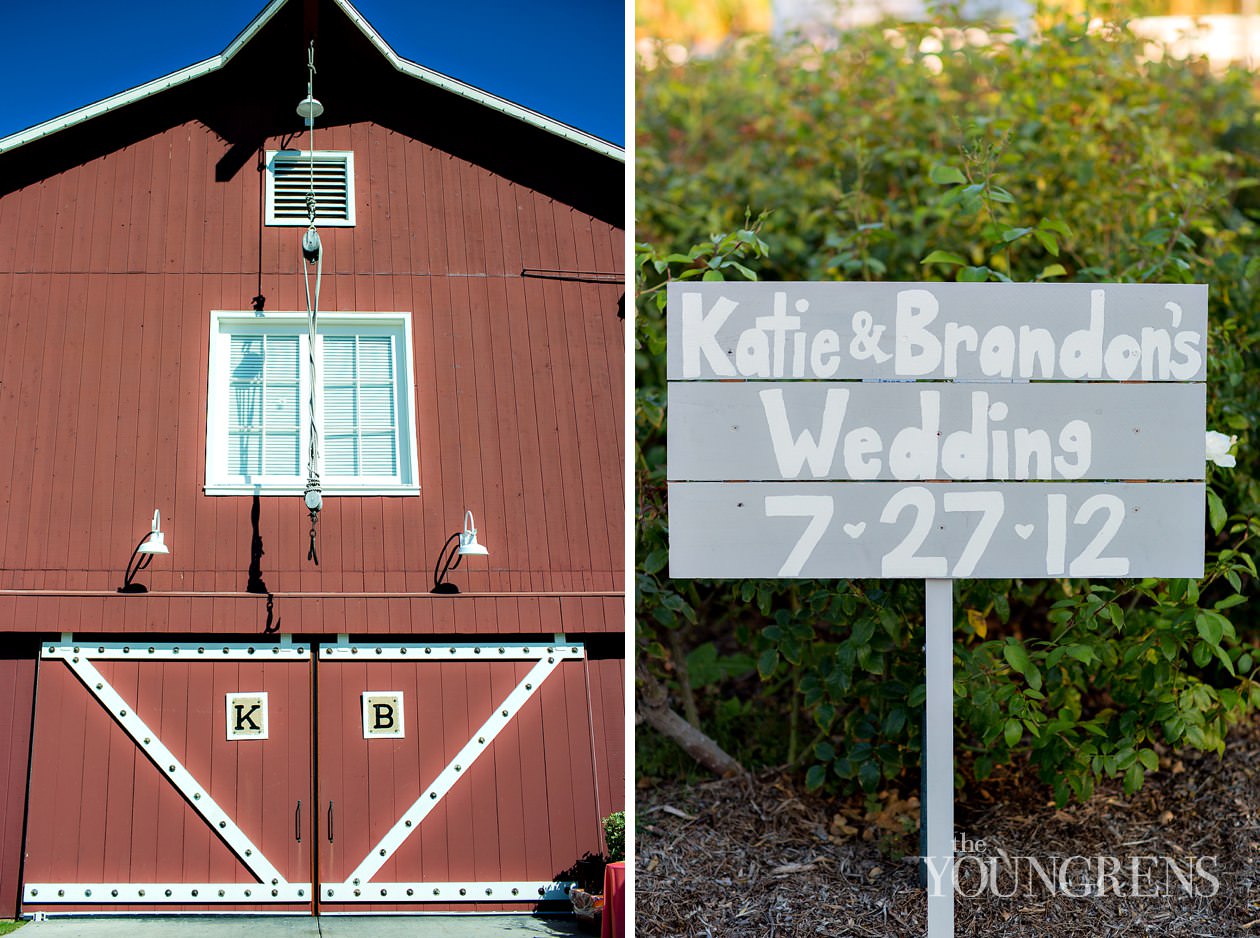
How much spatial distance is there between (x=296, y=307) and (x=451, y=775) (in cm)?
106

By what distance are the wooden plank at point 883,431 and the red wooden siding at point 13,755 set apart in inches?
55.7

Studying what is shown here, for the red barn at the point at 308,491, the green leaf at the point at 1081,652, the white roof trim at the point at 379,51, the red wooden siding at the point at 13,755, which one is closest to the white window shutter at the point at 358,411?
the red barn at the point at 308,491

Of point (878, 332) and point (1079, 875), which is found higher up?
point (878, 332)

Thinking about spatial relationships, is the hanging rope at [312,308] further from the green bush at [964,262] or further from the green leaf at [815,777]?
the green leaf at [815,777]

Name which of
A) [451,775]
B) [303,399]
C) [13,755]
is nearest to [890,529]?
[451,775]

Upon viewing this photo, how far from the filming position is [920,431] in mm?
2316

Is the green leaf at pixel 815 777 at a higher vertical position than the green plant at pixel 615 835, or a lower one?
lower

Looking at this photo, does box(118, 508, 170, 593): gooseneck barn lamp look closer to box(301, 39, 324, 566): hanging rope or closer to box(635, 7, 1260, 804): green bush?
box(301, 39, 324, 566): hanging rope

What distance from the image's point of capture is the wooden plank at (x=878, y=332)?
7.64 feet

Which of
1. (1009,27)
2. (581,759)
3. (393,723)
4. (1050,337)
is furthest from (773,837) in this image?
(1009,27)

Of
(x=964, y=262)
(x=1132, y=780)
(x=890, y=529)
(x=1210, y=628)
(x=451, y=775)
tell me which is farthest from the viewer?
(x=964, y=262)

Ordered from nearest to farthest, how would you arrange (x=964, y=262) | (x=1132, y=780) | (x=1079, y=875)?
(x=1132, y=780) → (x=1079, y=875) → (x=964, y=262)

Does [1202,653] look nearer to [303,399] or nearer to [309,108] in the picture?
[303,399]

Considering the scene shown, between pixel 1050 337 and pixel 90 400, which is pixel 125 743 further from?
pixel 1050 337
